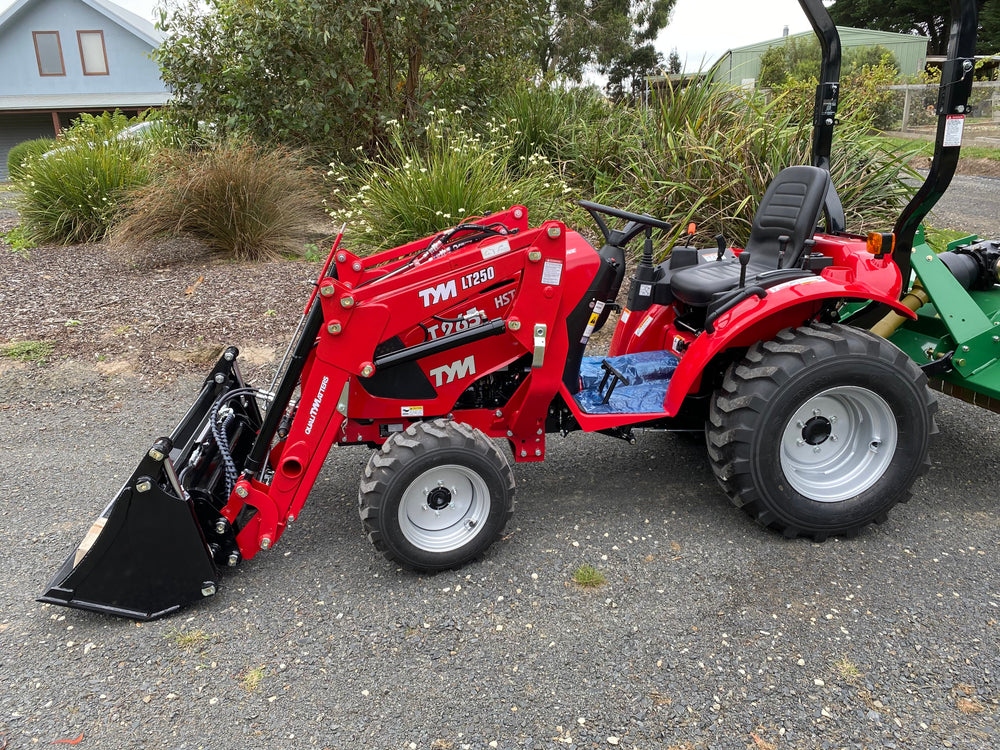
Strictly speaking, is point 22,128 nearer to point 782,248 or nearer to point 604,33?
point 604,33

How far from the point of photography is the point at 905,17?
3922cm

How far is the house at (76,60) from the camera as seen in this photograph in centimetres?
2405

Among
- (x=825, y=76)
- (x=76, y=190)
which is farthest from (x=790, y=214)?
(x=76, y=190)

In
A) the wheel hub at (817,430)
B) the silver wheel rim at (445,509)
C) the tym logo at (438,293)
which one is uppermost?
the tym logo at (438,293)

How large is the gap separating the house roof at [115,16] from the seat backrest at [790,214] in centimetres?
2500

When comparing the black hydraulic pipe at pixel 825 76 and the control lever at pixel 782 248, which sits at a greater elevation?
the black hydraulic pipe at pixel 825 76

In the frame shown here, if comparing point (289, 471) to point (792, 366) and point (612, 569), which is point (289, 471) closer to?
point (612, 569)

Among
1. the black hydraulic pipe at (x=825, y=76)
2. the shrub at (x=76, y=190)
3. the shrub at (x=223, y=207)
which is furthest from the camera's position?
the shrub at (x=76, y=190)

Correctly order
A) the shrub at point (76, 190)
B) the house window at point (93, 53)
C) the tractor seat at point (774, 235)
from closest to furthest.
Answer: the tractor seat at point (774, 235) → the shrub at point (76, 190) → the house window at point (93, 53)

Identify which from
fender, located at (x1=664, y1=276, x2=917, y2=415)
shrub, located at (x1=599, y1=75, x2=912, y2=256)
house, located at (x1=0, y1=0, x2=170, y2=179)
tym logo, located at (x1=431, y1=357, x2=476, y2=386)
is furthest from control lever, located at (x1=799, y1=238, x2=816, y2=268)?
house, located at (x1=0, y1=0, x2=170, y2=179)

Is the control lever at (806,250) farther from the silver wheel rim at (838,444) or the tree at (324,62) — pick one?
the tree at (324,62)

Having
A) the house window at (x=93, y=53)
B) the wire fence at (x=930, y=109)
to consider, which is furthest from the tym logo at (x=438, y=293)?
the house window at (x=93, y=53)

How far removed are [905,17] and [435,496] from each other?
46578 millimetres

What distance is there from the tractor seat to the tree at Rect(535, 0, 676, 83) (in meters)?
22.0
